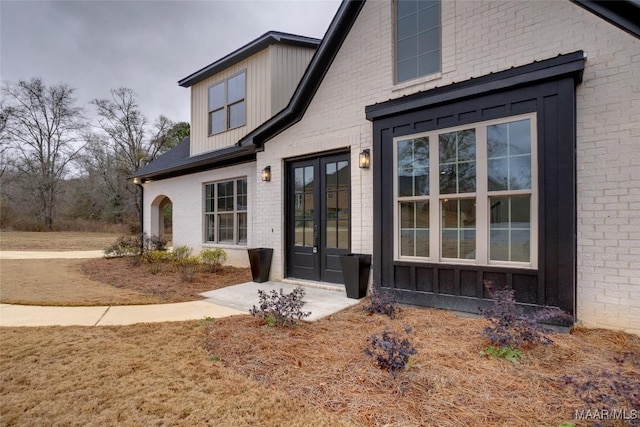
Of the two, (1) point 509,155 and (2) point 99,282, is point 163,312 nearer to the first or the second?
(2) point 99,282

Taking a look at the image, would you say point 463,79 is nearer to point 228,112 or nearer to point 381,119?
point 381,119

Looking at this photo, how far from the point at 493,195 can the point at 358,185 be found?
7.17 feet

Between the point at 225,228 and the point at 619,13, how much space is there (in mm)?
9072

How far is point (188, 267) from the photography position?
8.13m

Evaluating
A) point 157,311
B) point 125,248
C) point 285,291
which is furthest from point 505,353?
point 125,248

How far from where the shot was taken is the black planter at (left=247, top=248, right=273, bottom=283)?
6957 millimetres

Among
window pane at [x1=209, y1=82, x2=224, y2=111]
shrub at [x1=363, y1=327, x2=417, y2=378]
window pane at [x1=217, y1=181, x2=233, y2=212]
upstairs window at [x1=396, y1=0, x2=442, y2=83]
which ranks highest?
window pane at [x1=209, y1=82, x2=224, y2=111]

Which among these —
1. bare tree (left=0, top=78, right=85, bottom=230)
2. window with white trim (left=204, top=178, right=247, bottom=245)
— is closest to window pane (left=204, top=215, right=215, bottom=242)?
window with white trim (left=204, top=178, right=247, bottom=245)

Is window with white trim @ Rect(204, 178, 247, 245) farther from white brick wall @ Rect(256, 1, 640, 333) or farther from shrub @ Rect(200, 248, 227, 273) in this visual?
white brick wall @ Rect(256, 1, 640, 333)

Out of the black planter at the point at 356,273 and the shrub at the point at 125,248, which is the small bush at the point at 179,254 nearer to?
the shrub at the point at 125,248

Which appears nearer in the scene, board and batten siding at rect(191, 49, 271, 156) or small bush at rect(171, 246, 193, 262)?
board and batten siding at rect(191, 49, 271, 156)

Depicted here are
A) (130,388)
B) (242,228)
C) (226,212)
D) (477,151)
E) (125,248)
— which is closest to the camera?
(130,388)

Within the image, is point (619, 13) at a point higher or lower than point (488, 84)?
higher

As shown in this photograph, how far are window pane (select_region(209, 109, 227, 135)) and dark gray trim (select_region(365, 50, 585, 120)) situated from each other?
594cm
